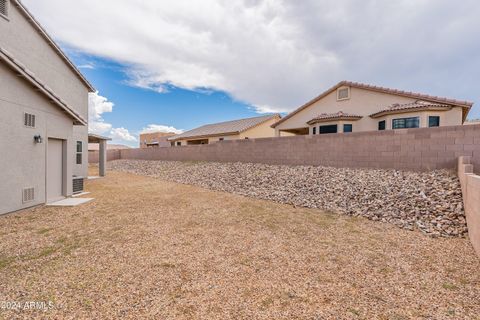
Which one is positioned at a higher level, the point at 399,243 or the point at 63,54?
the point at 63,54

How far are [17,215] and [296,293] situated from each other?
8.45m

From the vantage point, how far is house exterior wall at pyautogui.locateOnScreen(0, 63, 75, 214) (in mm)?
6457

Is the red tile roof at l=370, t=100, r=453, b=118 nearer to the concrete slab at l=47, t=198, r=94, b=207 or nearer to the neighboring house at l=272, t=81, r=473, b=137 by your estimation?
the neighboring house at l=272, t=81, r=473, b=137

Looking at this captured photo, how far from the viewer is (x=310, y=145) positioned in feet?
40.9

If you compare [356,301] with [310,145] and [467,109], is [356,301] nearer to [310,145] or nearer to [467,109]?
[310,145]

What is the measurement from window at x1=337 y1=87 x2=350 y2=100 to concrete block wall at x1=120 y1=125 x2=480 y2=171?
751cm

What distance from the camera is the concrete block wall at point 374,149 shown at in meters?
8.27

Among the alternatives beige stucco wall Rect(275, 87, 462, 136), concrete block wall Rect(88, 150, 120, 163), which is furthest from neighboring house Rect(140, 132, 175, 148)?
beige stucco wall Rect(275, 87, 462, 136)

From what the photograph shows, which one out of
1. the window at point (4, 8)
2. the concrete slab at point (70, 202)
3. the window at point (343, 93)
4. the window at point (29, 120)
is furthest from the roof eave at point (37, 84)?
the window at point (343, 93)

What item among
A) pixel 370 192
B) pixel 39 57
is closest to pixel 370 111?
pixel 370 192

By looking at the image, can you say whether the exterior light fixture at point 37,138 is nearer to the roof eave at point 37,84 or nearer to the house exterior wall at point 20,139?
the house exterior wall at point 20,139

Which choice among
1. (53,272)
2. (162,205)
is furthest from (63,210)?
(53,272)

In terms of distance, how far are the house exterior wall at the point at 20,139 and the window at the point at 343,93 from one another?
18.2 metres

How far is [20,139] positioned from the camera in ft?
22.8
